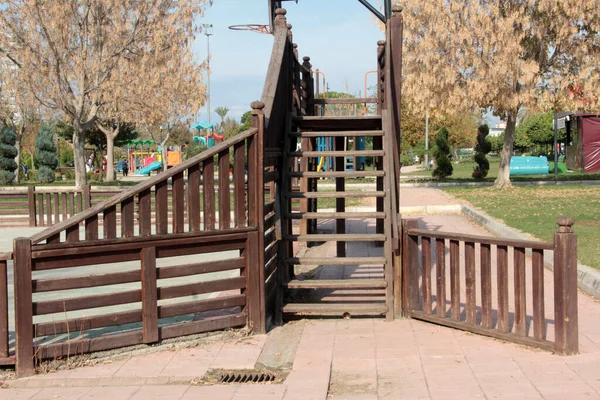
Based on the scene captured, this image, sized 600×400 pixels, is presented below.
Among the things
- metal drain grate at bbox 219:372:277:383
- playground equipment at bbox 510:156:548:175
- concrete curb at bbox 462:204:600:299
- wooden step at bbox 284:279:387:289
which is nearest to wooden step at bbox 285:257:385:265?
wooden step at bbox 284:279:387:289

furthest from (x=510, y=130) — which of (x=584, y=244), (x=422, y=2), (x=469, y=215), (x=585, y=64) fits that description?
(x=584, y=244)

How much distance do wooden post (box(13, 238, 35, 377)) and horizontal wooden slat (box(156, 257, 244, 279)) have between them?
1108 mm

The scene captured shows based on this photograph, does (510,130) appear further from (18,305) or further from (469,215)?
(18,305)

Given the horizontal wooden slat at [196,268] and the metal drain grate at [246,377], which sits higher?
the horizontal wooden slat at [196,268]

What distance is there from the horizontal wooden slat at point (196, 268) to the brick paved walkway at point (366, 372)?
70 centimetres

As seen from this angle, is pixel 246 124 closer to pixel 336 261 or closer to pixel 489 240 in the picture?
pixel 336 261

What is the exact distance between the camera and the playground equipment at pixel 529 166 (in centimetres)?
4016

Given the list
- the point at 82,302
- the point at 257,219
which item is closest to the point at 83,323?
the point at 82,302

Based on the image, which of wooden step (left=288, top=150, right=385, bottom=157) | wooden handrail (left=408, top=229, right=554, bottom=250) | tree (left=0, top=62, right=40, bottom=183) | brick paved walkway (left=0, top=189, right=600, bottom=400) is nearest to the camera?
brick paved walkway (left=0, top=189, right=600, bottom=400)

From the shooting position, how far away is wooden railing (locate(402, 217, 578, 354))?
5719 mm

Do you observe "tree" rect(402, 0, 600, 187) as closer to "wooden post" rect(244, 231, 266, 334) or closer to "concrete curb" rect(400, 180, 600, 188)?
"concrete curb" rect(400, 180, 600, 188)

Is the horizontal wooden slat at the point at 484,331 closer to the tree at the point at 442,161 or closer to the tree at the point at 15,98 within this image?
the tree at the point at 15,98

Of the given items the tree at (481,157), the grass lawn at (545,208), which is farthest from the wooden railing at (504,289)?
the tree at (481,157)

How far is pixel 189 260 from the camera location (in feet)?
39.6
